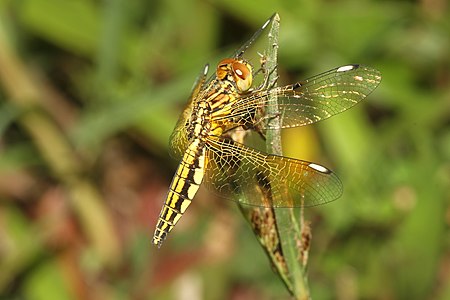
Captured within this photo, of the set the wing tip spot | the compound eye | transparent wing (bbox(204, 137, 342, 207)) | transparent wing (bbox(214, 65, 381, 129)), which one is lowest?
transparent wing (bbox(204, 137, 342, 207))

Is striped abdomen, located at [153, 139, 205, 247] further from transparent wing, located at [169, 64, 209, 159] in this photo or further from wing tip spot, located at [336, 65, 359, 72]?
wing tip spot, located at [336, 65, 359, 72]

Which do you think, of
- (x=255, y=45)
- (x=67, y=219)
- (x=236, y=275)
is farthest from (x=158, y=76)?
(x=236, y=275)

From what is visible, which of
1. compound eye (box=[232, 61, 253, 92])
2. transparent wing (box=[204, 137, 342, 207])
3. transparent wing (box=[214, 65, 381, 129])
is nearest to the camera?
transparent wing (box=[204, 137, 342, 207])

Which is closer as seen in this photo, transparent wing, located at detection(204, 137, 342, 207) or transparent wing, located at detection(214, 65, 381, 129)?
transparent wing, located at detection(204, 137, 342, 207)

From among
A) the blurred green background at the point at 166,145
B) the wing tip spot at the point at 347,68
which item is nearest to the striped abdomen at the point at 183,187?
the wing tip spot at the point at 347,68

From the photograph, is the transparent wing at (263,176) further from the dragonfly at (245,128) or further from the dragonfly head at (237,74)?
the dragonfly head at (237,74)

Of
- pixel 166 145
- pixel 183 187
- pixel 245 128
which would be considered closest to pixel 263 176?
pixel 245 128

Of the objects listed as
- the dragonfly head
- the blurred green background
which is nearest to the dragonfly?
the dragonfly head
